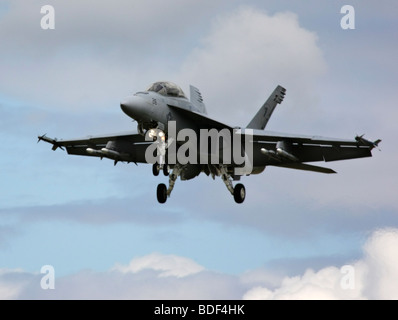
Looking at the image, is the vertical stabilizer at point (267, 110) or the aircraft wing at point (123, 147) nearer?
the aircraft wing at point (123, 147)

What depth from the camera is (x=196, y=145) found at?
41.9m

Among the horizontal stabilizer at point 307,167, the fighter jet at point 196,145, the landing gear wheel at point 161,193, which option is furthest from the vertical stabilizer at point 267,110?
the landing gear wheel at point 161,193

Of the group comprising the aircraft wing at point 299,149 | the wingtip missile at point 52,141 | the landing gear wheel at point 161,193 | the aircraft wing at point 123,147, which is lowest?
the landing gear wheel at point 161,193

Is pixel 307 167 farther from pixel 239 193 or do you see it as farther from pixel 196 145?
pixel 196 145

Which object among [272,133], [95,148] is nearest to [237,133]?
[272,133]

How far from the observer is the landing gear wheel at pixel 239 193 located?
4450 cm

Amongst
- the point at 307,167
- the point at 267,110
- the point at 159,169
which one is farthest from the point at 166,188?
the point at 267,110

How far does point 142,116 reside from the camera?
37812 mm

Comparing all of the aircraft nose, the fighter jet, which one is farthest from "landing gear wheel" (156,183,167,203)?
the aircraft nose

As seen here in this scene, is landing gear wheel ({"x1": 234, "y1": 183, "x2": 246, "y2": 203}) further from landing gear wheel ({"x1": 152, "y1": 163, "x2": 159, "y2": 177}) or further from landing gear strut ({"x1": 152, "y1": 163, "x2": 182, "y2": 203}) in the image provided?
landing gear wheel ({"x1": 152, "y1": 163, "x2": 159, "y2": 177})

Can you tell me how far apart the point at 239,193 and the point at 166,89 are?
7457 millimetres

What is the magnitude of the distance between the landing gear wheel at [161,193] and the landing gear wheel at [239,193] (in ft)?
13.4

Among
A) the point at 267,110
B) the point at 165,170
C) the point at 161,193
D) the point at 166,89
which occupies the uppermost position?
the point at 267,110

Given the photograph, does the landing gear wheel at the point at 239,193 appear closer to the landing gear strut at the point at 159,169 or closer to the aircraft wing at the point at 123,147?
the aircraft wing at the point at 123,147
